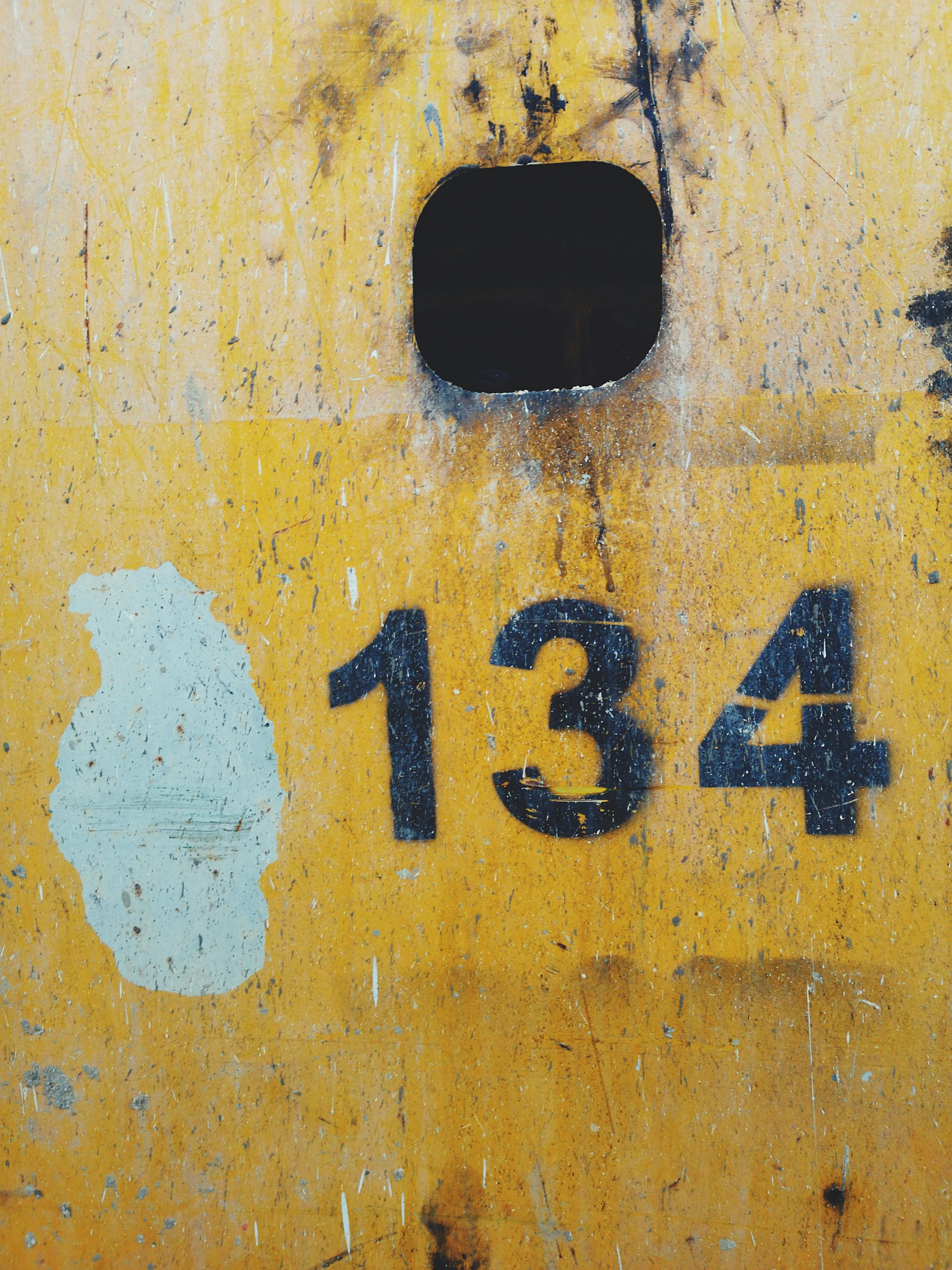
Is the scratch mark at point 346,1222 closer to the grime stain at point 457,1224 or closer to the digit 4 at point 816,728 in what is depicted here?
the grime stain at point 457,1224

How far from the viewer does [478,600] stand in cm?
117

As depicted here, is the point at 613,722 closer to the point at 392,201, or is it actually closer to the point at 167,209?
the point at 392,201

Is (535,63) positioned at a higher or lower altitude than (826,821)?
higher

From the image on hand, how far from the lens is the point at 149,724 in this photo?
47.8 inches

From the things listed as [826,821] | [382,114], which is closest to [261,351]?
[382,114]

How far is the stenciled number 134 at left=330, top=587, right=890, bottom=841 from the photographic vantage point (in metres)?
1.13

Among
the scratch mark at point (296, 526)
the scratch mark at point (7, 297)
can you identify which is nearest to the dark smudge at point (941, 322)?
the scratch mark at point (296, 526)

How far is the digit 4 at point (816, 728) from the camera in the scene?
1127 mm

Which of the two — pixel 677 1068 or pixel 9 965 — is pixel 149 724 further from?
pixel 677 1068

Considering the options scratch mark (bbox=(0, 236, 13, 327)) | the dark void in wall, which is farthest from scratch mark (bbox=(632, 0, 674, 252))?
scratch mark (bbox=(0, 236, 13, 327))

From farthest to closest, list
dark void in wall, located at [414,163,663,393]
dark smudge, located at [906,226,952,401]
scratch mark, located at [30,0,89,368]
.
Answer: dark void in wall, located at [414,163,663,393] → scratch mark, located at [30,0,89,368] → dark smudge, located at [906,226,952,401]

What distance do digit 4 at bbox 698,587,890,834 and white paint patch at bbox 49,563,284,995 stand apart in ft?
2.28

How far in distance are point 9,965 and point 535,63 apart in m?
1.54

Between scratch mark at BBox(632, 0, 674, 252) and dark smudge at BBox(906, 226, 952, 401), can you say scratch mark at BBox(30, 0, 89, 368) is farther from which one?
dark smudge at BBox(906, 226, 952, 401)
